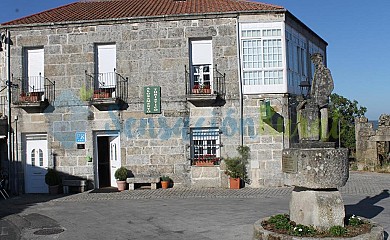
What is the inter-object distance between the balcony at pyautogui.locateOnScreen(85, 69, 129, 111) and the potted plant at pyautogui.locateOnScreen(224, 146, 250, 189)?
4.55 meters

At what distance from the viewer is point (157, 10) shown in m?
17.7

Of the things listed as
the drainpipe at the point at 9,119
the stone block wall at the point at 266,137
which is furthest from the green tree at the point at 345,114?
the drainpipe at the point at 9,119

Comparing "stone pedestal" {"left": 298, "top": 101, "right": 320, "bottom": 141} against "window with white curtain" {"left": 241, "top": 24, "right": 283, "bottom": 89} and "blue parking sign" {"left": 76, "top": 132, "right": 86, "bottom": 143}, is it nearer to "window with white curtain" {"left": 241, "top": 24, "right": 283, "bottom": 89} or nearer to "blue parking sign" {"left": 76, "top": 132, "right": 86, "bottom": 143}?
"window with white curtain" {"left": 241, "top": 24, "right": 283, "bottom": 89}

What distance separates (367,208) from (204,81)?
7.66m

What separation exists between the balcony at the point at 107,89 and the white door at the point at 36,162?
8.82ft

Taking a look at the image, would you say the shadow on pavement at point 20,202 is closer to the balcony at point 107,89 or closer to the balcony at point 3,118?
the balcony at point 3,118

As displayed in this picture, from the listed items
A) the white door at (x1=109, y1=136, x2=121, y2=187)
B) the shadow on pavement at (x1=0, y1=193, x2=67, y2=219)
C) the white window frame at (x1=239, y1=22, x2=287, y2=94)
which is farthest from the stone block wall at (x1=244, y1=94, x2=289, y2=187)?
the shadow on pavement at (x1=0, y1=193, x2=67, y2=219)

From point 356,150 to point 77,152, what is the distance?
13777 mm

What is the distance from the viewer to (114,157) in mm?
17109

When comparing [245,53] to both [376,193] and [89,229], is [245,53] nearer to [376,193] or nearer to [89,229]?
[376,193]

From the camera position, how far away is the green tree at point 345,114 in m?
24.3

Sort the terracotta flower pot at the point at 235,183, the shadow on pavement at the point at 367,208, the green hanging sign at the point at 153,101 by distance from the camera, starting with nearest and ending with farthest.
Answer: the shadow on pavement at the point at 367,208 → the terracotta flower pot at the point at 235,183 → the green hanging sign at the point at 153,101

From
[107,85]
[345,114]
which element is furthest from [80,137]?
[345,114]

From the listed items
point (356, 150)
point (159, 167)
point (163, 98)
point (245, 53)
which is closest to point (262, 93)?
point (245, 53)
